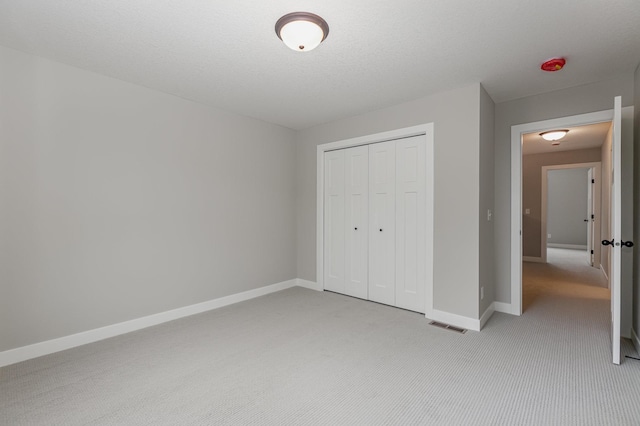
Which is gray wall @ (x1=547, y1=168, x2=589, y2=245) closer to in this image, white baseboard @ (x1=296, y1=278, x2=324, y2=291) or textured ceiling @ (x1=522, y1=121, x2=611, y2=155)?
textured ceiling @ (x1=522, y1=121, x2=611, y2=155)

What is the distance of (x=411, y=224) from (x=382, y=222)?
1.33 ft

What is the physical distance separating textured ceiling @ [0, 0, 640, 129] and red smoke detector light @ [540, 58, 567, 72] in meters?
0.07

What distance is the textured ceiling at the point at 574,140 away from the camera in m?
4.82

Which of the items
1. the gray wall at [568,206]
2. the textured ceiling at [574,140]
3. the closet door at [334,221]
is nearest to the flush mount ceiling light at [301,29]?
the closet door at [334,221]

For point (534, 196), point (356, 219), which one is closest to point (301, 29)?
point (356, 219)

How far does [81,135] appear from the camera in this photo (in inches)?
108

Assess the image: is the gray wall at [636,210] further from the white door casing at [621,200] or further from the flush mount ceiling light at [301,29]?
the flush mount ceiling light at [301,29]

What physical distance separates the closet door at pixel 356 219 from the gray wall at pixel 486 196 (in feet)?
4.52

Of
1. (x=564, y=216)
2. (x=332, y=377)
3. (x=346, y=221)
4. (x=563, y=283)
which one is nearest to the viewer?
(x=332, y=377)

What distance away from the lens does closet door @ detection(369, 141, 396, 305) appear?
12.5 feet

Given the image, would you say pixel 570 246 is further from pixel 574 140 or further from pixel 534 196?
pixel 574 140

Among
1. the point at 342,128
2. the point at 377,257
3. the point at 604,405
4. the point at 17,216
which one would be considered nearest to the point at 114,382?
the point at 17,216

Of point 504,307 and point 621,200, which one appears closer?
point 621,200

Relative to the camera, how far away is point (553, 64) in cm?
261
